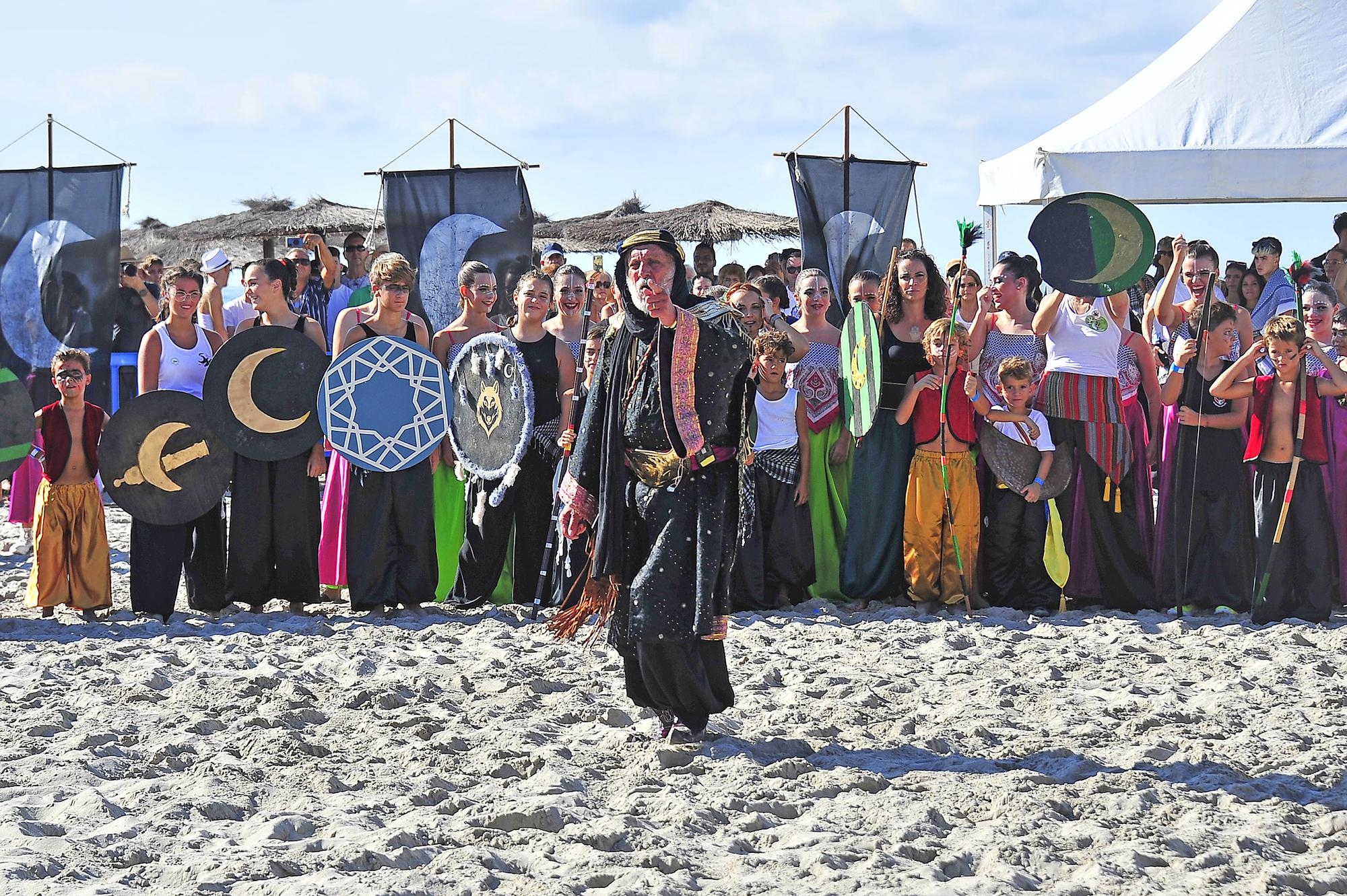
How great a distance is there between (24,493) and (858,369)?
15.2ft

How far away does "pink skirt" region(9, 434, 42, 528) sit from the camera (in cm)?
754

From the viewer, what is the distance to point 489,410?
639 cm

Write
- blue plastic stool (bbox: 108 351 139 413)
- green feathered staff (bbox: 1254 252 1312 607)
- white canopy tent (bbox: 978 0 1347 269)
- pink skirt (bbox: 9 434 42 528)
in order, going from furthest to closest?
1. blue plastic stool (bbox: 108 351 139 413)
2. white canopy tent (bbox: 978 0 1347 269)
3. pink skirt (bbox: 9 434 42 528)
4. green feathered staff (bbox: 1254 252 1312 607)

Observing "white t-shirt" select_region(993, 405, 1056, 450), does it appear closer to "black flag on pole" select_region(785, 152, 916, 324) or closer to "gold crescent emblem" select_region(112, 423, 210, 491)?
"black flag on pole" select_region(785, 152, 916, 324)

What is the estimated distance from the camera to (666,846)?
3.29 metres

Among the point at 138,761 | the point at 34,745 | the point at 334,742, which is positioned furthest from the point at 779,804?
the point at 34,745

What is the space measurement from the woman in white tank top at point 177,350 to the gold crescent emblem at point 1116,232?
13.0ft

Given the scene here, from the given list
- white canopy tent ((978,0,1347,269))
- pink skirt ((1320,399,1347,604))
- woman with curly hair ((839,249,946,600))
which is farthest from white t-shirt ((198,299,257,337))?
pink skirt ((1320,399,1347,604))

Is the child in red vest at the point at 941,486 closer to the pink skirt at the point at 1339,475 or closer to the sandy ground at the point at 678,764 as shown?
the sandy ground at the point at 678,764

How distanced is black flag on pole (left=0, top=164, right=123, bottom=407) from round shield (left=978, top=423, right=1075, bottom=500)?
21.2 ft

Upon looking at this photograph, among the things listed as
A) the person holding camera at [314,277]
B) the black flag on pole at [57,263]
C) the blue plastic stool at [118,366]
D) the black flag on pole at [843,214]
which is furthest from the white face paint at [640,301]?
the blue plastic stool at [118,366]

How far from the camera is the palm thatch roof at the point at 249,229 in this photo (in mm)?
16703

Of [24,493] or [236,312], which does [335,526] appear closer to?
[236,312]

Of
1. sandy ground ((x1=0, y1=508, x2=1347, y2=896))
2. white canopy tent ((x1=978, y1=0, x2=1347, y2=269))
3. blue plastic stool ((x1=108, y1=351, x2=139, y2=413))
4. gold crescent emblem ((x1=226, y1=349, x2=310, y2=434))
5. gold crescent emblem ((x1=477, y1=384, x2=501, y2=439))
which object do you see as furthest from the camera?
blue plastic stool ((x1=108, y1=351, x2=139, y2=413))
